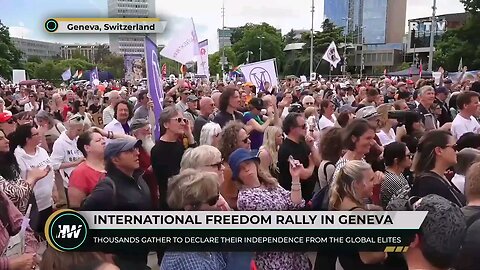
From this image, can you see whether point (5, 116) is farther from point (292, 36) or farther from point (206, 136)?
point (292, 36)

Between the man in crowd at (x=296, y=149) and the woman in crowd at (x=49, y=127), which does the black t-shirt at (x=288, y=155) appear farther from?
the woman in crowd at (x=49, y=127)

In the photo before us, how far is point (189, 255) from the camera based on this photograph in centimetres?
241

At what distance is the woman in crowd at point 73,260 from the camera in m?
2.31

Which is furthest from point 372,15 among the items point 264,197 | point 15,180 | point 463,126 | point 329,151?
point 15,180

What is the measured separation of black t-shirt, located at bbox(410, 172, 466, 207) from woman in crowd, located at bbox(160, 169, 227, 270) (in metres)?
1.35

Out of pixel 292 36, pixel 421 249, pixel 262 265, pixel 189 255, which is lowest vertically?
pixel 262 265

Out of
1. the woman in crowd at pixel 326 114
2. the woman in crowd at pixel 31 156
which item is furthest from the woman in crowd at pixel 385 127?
the woman in crowd at pixel 31 156

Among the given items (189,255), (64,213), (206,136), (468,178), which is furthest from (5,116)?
(468,178)

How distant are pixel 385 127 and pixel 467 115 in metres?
0.98

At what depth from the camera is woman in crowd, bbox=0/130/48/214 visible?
3.17 metres

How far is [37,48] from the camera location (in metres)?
2.66

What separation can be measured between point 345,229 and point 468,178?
75 cm

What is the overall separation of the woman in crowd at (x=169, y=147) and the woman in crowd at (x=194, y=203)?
53.9 inches

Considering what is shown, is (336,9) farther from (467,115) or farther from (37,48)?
(467,115)
